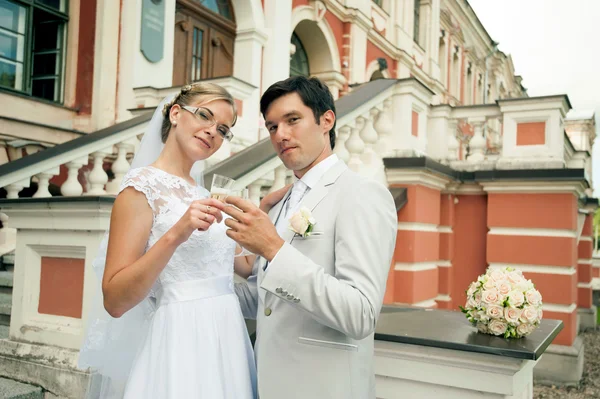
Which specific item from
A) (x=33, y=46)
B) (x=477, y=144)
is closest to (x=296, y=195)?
(x=477, y=144)

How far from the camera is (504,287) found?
90.8 inches

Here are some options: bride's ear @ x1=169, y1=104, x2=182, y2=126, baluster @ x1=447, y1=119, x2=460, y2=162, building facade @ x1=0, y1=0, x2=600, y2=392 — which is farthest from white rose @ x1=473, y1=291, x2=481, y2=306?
baluster @ x1=447, y1=119, x2=460, y2=162

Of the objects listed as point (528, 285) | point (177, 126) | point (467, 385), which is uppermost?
point (177, 126)

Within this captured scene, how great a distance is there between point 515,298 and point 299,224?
115cm

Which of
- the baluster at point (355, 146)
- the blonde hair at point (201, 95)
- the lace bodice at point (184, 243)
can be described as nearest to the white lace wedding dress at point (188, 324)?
the lace bodice at point (184, 243)

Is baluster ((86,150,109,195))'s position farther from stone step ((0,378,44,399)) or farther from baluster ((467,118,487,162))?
baluster ((467,118,487,162))

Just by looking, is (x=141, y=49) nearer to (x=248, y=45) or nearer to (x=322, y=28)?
(x=248, y=45)

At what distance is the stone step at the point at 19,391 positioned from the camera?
2.52 metres

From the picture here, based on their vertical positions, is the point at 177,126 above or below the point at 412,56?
below

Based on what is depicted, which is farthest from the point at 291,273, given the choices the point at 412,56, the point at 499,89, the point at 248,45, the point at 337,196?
the point at 499,89

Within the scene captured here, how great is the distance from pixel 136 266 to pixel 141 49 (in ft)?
19.4

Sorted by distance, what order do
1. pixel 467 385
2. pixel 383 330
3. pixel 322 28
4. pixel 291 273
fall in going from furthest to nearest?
pixel 322 28, pixel 383 330, pixel 467 385, pixel 291 273

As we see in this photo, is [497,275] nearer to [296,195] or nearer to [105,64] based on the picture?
[296,195]

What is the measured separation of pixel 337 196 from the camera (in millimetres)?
1718
